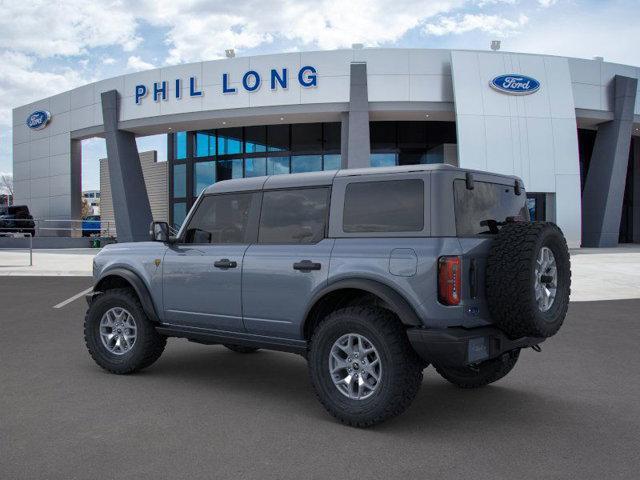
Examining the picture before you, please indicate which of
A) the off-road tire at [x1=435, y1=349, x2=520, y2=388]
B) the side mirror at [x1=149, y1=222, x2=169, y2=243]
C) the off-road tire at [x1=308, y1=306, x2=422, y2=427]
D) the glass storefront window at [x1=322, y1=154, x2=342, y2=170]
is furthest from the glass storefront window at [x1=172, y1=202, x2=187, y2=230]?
the off-road tire at [x1=308, y1=306, x2=422, y2=427]

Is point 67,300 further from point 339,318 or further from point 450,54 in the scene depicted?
point 450,54

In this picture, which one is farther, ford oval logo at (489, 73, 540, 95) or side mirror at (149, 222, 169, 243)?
ford oval logo at (489, 73, 540, 95)

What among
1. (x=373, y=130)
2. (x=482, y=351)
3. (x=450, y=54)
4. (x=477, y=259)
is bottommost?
(x=482, y=351)

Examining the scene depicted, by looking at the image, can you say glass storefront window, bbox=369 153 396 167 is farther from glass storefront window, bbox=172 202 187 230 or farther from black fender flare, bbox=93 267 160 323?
black fender flare, bbox=93 267 160 323

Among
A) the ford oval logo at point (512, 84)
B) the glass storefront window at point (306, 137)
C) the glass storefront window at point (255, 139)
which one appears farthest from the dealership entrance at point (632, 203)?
the glass storefront window at point (255, 139)

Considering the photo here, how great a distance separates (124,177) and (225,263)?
1112 inches

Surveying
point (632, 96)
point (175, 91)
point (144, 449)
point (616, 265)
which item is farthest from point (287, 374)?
point (632, 96)

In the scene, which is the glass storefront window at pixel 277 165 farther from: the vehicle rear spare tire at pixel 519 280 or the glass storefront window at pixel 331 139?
the vehicle rear spare tire at pixel 519 280

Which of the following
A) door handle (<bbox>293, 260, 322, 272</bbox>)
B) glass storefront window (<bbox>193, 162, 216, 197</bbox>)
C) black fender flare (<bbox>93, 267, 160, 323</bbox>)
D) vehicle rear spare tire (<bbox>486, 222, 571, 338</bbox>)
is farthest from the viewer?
glass storefront window (<bbox>193, 162, 216, 197</bbox>)

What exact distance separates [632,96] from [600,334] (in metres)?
25.1

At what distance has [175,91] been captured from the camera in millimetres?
29375

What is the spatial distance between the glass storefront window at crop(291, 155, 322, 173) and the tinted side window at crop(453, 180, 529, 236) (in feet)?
91.4

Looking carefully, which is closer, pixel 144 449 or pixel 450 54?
pixel 144 449

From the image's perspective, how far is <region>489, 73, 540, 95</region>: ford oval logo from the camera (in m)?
26.9
